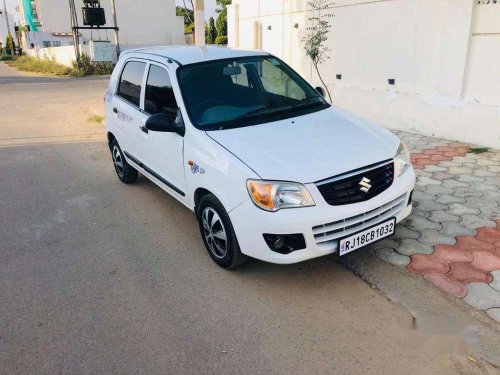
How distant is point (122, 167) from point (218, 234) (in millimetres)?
2857

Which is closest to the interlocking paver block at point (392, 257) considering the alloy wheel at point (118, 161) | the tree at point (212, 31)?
the alloy wheel at point (118, 161)

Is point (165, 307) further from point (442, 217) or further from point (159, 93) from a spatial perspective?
point (442, 217)

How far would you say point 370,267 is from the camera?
3729 mm

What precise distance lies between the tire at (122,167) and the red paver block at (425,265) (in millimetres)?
3822

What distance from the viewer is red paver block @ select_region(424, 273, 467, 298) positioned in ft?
10.8

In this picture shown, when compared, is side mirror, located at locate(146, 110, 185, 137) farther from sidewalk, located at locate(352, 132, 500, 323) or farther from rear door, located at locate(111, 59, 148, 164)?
sidewalk, located at locate(352, 132, 500, 323)

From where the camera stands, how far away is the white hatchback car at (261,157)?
318cm

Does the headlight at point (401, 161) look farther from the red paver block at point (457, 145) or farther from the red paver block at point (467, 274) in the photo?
the red paver block at point (457, 145)

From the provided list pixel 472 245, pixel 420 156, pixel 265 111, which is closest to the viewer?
pixel 472 245

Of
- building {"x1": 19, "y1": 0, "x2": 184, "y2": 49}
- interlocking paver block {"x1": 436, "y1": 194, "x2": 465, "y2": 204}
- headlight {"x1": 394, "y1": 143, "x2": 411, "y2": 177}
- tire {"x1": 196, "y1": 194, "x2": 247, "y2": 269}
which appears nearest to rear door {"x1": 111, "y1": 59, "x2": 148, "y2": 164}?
tire {"x1": 196, "y1": 194, "x2": 247, "y2": 269}

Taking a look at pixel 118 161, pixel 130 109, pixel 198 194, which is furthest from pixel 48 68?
pixel 198 194

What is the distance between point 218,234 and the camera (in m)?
3.73

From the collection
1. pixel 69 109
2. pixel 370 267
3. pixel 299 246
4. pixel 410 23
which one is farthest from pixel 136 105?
pixel 69 109

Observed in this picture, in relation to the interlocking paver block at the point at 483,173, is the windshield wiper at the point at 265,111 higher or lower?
higher
